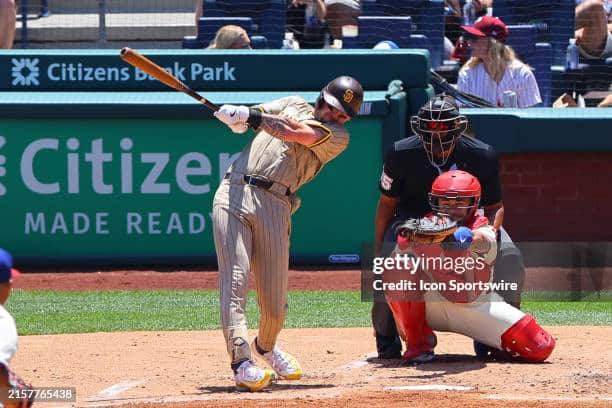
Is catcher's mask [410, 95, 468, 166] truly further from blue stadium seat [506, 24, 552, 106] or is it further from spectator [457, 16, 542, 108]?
blue stadium seat [506, 24, 552, 106]

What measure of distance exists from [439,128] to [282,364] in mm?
1464

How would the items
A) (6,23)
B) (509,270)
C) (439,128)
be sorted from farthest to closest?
(6,23) → (509,270) → (439,128)

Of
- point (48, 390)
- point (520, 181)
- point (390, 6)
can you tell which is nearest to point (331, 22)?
point (390, 6)

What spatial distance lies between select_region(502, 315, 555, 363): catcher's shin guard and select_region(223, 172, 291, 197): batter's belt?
144 cm

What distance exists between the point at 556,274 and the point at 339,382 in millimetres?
5031

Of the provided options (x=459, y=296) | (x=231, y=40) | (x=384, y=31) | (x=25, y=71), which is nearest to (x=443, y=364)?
(x=459, y=296)

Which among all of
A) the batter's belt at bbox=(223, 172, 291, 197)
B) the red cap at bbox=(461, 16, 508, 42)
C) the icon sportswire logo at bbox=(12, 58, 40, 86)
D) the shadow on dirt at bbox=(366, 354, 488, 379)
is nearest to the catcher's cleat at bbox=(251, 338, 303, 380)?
the shadow on dirt at bbox=(366, 354, 488, 379)

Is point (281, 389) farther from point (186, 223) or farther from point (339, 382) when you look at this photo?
point (186, 223)

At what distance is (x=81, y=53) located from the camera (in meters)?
10.6

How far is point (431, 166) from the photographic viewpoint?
6.25 meters

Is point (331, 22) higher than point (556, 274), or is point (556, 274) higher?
point (331, 22)

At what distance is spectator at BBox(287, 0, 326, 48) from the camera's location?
1245cm

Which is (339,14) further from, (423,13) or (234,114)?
(234,114)

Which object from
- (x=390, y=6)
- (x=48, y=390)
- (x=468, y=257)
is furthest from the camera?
(x=390, y=6)
